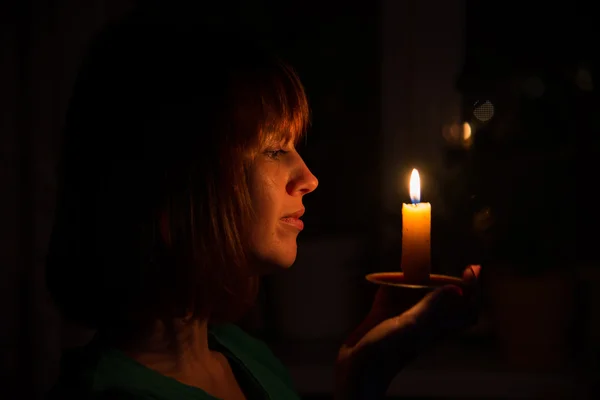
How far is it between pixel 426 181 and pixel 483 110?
0.78 ft

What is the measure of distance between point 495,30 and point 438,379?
0.89 meters

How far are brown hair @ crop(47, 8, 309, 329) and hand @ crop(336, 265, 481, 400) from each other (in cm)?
21

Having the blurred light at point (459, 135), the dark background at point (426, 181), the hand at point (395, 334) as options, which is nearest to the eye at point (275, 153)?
the hand at point (395, 334)

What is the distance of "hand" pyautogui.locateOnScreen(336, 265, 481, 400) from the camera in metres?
0.70

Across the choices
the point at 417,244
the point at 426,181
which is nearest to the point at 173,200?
the point at 417,244

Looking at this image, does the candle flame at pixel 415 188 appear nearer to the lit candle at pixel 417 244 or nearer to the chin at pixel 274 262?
the lit candle at pixel 417 244

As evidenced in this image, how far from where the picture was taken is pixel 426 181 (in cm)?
144

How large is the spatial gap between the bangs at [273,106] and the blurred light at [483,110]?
29.0 inches

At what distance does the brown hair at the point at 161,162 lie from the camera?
78cm

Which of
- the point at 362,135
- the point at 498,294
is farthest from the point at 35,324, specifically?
the point at 498,294

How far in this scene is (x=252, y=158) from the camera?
2.68 ft

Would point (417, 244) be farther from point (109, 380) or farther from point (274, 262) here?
point (109, 380)

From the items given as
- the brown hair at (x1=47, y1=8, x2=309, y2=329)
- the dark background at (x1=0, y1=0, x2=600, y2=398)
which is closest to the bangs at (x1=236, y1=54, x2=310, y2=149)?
the brown hair at (x1=47, y1=8, x2=309, y2=329)

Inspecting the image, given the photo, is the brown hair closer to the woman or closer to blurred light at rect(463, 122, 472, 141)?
the woman
